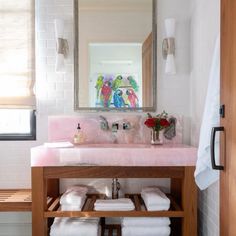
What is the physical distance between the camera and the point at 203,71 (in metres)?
2.21

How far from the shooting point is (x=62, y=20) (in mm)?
2553

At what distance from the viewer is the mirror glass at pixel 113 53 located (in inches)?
102

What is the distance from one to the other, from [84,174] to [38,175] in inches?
12.3

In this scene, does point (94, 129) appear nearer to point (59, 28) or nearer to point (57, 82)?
point (57, 82)

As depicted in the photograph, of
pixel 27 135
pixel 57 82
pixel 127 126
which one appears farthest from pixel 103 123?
pixel 27 135

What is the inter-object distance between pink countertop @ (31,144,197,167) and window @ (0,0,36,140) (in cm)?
72

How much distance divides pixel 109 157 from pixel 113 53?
1.00 m

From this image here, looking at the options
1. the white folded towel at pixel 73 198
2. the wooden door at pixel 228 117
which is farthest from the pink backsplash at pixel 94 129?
the wooden door at pixel 228 117

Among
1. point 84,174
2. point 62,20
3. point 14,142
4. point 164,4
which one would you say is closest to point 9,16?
point 62,20

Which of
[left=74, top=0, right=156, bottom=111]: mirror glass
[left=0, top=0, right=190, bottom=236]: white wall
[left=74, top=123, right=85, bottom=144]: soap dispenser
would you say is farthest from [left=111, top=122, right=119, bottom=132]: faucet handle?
[left=0, top=0, right=190, bottom=236]: white wall

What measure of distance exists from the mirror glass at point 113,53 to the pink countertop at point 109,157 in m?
0.64

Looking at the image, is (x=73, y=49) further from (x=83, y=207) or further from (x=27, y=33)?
(x=83, y=207)

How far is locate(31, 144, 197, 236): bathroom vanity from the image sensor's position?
2.03 m

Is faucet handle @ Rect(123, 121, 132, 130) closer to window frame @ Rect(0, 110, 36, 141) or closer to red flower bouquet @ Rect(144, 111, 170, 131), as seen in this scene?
red flower bouquet @ Rect(144, 111, 170, 131)
